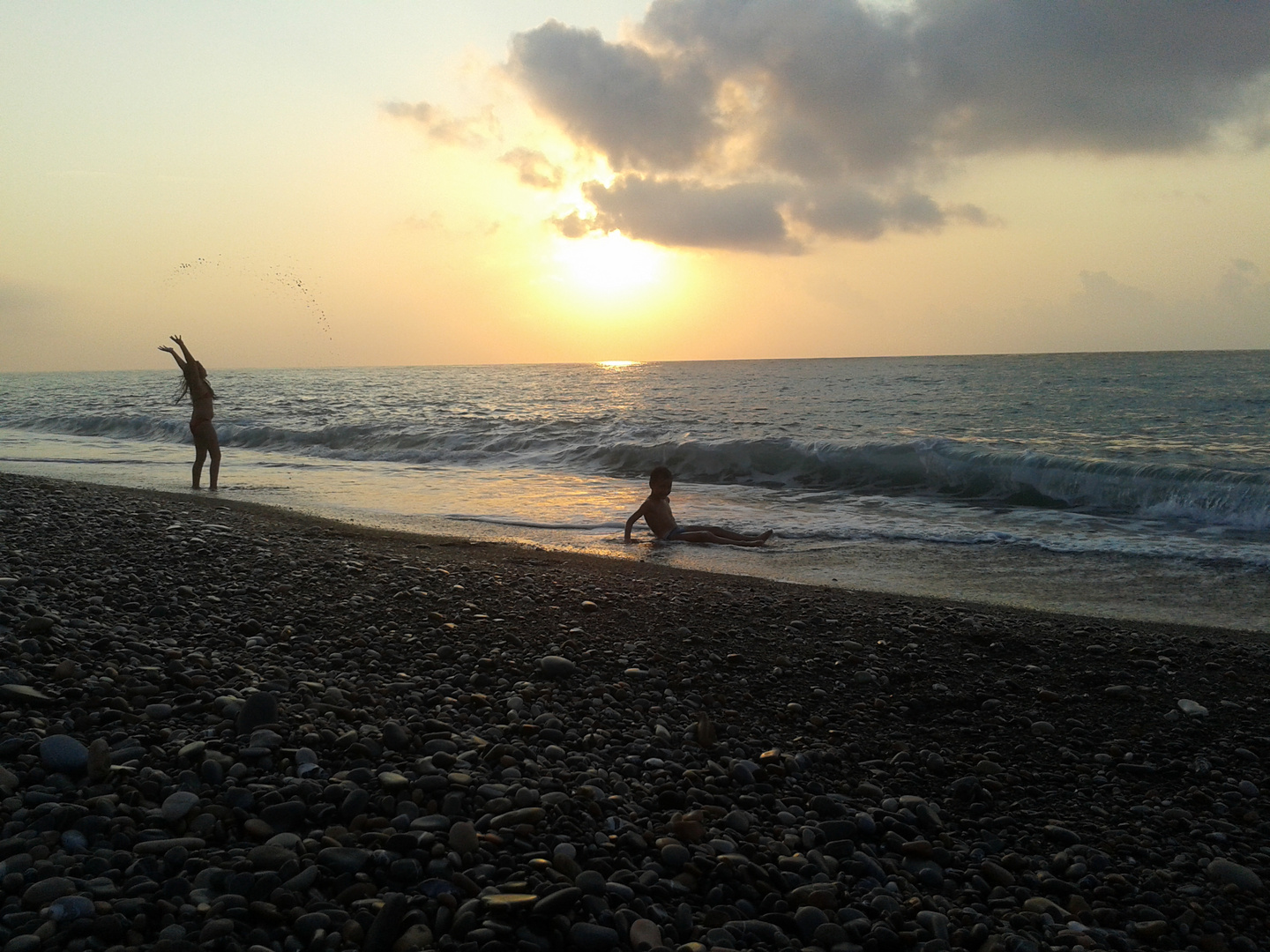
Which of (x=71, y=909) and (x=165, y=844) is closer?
(x=71, y=909)

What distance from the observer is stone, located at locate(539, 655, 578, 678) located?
442cm

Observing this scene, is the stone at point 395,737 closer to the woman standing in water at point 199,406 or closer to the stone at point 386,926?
the stone at point 386,926

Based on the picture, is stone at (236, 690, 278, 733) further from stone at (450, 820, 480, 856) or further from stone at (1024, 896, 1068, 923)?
stone at (1024, 896, 1068, 923)

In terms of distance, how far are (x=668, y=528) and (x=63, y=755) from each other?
8.21 metres

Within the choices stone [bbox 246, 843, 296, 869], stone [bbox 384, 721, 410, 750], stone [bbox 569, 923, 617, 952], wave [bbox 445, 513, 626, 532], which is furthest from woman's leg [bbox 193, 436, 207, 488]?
stone [bbox 569, 923, 617, 952]

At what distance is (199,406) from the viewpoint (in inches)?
524

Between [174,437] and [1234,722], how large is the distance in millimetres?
29276

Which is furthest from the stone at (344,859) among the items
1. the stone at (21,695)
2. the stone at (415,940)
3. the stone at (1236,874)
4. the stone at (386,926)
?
the stone at (1236,874)

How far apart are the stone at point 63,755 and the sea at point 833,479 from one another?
654cm

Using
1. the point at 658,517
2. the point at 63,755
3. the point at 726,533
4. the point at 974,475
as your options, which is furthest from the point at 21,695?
the point at 974,475

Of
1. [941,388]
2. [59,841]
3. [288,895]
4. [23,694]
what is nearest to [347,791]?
[288,895]

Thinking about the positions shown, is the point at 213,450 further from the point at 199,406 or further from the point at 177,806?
the point at 177,806

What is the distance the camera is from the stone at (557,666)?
4418 millimetres

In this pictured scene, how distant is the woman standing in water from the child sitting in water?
788 centimetres
